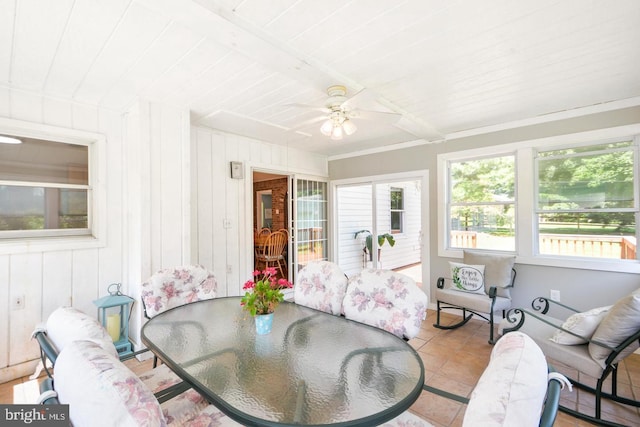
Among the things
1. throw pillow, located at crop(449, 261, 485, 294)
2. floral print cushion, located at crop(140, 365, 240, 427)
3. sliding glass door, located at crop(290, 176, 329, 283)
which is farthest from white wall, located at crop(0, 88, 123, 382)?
throw pillow, located at crop(449, 261, 485, 294)

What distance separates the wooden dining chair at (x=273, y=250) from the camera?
230 inches

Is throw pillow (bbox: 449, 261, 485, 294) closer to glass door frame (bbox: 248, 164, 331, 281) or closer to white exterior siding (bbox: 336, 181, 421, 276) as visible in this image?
white exterior siding (bbox: 336, 181, 421, 276)

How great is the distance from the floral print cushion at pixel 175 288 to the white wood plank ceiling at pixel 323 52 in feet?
5.19

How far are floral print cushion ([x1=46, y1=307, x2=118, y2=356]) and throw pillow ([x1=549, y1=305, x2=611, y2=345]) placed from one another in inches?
111

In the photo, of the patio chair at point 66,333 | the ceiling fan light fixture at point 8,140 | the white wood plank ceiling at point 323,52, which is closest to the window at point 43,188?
the ceiling fan light fixture at point 8,140

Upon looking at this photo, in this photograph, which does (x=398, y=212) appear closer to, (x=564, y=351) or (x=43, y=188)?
(x=564, y=351)

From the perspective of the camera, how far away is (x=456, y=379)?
251 cm

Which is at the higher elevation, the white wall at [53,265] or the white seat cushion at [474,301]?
the white wall at [53,265]

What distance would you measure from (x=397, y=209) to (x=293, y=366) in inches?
212

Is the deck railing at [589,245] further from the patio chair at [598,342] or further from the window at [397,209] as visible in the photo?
the window at [397,209]

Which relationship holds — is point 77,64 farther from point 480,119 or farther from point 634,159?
point 634,159

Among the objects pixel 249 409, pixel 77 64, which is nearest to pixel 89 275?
Answer: pixel 77 64

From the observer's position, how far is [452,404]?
7.20 feet

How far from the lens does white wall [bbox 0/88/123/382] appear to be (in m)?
2.54
